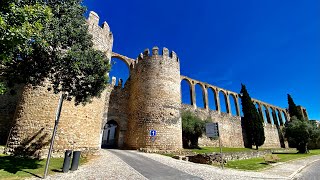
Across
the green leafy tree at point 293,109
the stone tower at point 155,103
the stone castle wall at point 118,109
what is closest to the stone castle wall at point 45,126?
the stone tower at point 155,103

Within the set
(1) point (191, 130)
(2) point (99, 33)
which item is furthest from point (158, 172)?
(1) point (191, 130)

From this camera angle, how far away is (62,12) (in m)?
8.06

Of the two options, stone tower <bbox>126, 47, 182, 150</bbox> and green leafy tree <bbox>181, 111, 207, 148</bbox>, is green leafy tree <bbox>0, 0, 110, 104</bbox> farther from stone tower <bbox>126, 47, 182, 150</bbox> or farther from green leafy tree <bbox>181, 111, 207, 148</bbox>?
green leafy tree <bbox>181, 111, 207, 148</bbox>

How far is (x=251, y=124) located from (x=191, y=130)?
1710 cm

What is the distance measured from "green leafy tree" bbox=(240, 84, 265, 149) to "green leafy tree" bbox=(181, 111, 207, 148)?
15.2 meters

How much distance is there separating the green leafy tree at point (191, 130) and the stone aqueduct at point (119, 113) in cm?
294

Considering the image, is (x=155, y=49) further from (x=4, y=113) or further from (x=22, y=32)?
(x=22, y=32)

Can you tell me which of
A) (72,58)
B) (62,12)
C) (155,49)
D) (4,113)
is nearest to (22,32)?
(72,58)

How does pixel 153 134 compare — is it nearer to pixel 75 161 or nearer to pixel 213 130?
pixel 213 130

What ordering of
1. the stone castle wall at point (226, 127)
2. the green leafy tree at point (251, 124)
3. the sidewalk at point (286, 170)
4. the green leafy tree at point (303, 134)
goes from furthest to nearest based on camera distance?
the green leafy tree at point (251, 124)
the green leafy tree at point (303, 134)
the stone castle wall at point (226, 127)
the sidewalk at point (286, 170)

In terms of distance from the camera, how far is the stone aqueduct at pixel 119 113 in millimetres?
11109

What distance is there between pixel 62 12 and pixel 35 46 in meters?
1.94

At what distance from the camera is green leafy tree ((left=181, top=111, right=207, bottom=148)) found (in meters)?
21.5

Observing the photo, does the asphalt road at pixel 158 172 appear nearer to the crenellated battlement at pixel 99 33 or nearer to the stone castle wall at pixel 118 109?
the crenellated battlement at pixel 99 33
